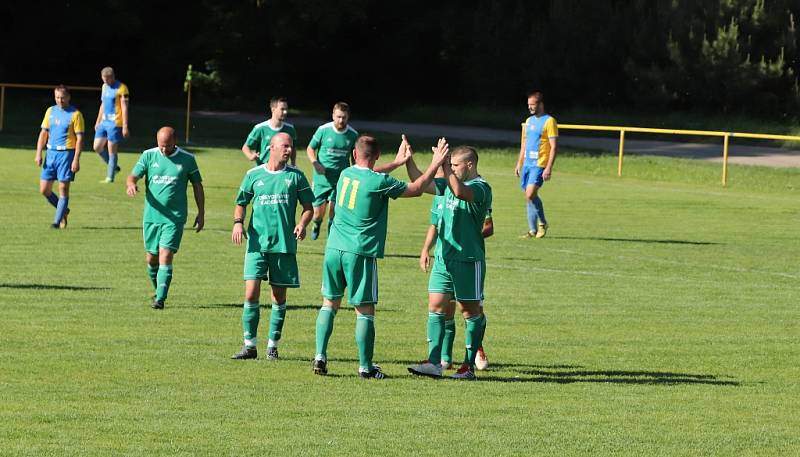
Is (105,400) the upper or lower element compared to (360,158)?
lower

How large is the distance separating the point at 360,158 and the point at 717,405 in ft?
10.4

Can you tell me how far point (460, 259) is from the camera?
11117 millimetres

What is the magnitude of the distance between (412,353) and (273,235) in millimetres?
1700

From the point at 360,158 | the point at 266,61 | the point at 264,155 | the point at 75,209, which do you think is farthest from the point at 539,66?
the point at 360,158

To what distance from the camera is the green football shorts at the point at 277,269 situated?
39.0 ft

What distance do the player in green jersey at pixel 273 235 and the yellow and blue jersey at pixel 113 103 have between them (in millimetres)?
17870

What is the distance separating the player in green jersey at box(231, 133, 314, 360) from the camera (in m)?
11.9

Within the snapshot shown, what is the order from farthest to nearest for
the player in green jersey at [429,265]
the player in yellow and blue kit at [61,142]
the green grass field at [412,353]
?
1. the player in yellow and blue kit at [61,142]
2. the player in green jersey at [429,265]
3. the green grass field at [412,353]

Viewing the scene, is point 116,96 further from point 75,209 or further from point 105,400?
point 105,400

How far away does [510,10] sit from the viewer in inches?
2420

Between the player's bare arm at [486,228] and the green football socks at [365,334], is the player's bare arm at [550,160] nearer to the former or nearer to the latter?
the player's bare arm at [486,228]

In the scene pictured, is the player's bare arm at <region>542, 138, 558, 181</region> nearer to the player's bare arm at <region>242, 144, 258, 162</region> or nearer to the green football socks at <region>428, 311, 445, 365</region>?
the player's bare arm at <region>242, 144, 258, 162</region>

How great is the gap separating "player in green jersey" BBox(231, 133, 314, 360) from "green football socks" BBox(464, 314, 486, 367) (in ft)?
4.99

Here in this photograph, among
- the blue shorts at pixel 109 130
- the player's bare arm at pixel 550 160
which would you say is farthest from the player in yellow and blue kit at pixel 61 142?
the blue shorts at pixel 109 130
